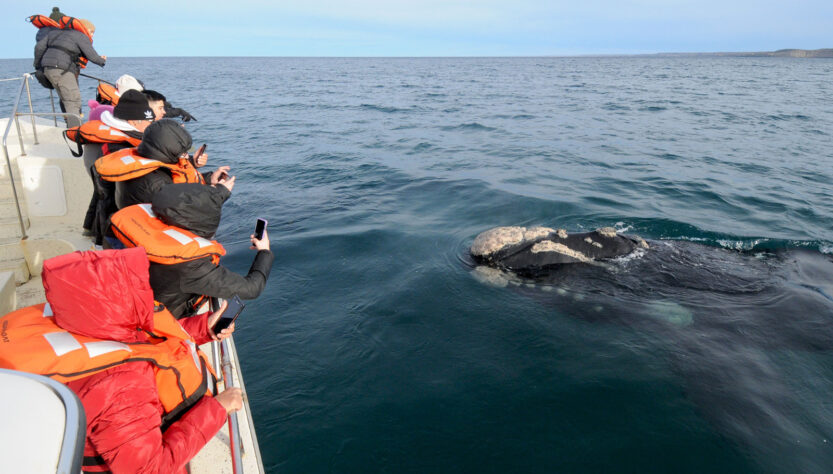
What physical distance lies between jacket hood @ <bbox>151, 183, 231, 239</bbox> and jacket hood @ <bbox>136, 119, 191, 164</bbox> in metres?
1.21

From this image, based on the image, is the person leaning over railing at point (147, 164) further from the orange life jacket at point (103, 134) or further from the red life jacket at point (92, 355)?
the red life jacket at point (92, 355)

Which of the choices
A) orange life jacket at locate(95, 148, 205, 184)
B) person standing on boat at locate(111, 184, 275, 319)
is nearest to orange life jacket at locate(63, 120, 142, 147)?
orange life jacket at locate(95, 148, 205, 184)

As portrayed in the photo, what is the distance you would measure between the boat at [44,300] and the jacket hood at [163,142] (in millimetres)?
1893

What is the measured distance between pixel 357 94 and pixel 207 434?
135 feet

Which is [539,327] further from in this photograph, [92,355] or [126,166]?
[92,355]

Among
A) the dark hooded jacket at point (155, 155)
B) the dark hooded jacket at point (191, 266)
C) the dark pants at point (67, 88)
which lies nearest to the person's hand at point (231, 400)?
the dark hooded jacket at point (191, 266)

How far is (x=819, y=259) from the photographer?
8867 millimetres

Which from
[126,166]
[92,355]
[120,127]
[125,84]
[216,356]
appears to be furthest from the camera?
[125,84]

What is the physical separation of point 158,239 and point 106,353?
46.5 inches

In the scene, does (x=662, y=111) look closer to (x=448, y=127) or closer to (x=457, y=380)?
(x=448, y=127)

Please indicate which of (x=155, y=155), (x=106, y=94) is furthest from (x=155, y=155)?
(x=106, y=94)

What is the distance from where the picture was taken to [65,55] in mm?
10047

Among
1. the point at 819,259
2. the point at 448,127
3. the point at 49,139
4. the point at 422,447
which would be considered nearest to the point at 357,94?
the point at 448,127

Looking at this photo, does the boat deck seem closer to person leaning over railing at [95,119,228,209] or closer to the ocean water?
person leaning over railing at [95,119,228,209]
